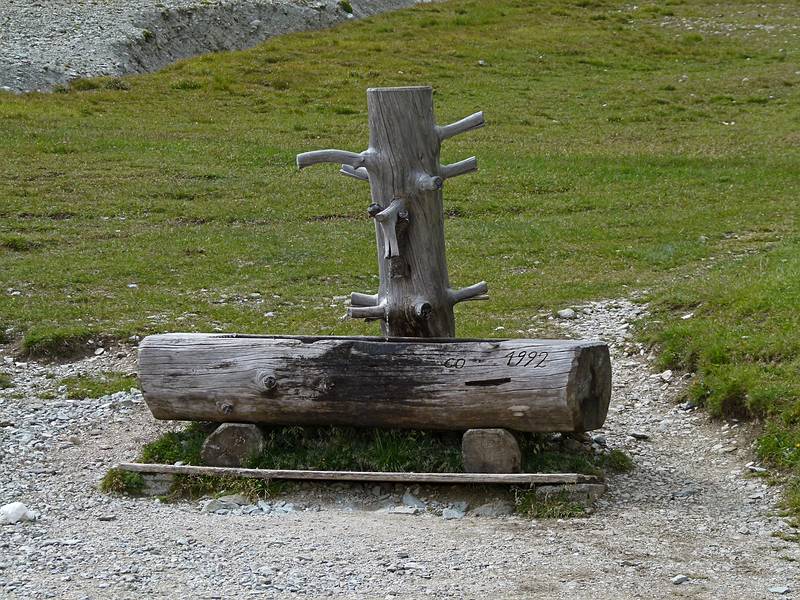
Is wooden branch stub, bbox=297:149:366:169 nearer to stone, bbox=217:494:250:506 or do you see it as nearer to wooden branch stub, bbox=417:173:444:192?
wooden branch stub, bbox=417:173:444:192

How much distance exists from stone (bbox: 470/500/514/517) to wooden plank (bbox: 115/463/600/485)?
0.19 meters

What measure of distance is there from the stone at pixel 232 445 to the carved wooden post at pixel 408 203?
148 centimetres

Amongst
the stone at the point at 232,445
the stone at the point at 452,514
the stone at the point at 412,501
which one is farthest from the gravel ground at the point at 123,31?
the stone at the point at 452,514

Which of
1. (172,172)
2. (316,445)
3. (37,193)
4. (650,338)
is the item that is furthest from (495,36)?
(316,445)

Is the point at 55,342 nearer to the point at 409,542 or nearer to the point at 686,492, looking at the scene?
the point at 409,542

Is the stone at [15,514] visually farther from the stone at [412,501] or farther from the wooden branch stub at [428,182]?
the wooden branch stub at [428,182]

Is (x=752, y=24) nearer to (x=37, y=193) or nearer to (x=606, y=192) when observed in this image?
(x=606, y=192)

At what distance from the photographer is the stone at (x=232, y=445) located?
10.6 metres

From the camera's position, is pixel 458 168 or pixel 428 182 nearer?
pixel 428 182

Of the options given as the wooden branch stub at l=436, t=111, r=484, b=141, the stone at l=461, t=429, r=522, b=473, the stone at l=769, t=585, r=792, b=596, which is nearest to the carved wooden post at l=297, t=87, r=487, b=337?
the wooden branch stub at l=436, t=111, r=484, b=141

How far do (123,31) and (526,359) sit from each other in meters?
34.5

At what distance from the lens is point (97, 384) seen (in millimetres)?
13352

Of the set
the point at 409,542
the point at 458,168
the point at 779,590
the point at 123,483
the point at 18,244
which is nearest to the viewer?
the point at 779,590

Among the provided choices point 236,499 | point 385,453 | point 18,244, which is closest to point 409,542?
point 385,453
